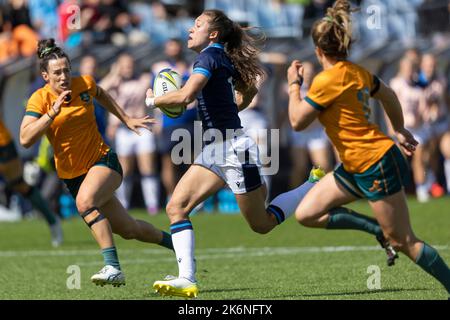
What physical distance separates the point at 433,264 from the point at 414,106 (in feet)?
36.7

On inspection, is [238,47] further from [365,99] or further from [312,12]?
[312,12]

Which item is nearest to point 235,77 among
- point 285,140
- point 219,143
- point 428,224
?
point 219,143

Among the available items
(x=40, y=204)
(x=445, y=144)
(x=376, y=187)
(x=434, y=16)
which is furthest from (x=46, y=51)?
(x=434, y=16)

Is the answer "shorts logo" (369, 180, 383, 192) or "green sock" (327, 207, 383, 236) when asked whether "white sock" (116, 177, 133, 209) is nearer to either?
"green sock" (327, 207, 383, 236)

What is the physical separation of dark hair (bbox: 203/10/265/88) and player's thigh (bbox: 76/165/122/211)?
130 centimetres

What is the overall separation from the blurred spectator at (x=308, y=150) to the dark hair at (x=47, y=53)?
858 centimetres

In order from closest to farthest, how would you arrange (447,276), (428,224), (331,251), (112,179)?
(447,276)
(112,179)
(331,251)
(428,224)

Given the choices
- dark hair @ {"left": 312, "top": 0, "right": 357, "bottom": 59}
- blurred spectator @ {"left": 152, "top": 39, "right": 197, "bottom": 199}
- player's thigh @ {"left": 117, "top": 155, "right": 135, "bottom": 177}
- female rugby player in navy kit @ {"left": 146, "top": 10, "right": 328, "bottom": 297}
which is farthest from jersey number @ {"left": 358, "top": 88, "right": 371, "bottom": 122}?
player's thigh @ {"left": 117, "top": 155, "right": 135, "bottom": 177}

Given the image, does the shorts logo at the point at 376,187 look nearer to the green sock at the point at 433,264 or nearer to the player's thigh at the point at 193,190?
the green sock at the point at 433,264

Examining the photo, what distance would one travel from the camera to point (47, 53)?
30.2 ft

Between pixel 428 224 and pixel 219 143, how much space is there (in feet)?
20.9

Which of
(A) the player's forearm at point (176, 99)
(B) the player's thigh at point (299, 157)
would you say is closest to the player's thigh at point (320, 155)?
(B) the player's thigh at point (299, 157)
